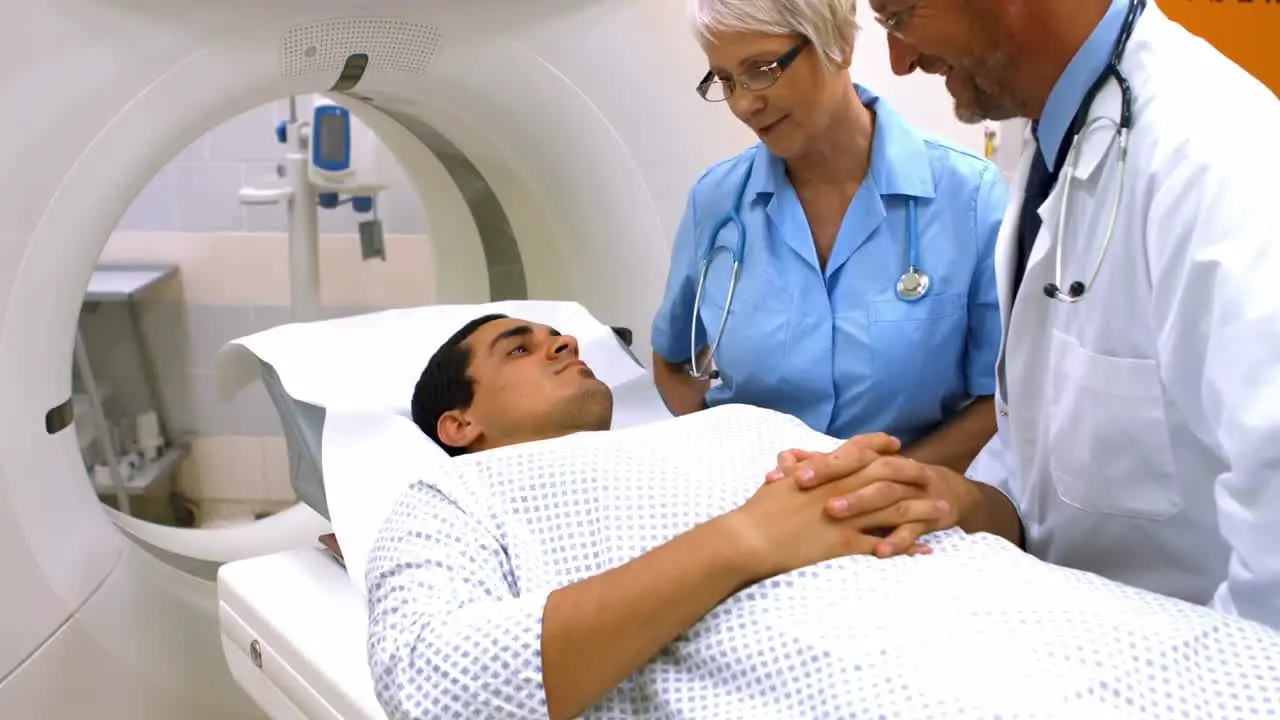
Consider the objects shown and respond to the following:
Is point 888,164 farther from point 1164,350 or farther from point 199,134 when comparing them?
point 199,134

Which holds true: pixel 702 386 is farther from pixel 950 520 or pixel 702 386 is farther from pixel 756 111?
pixel 950 520

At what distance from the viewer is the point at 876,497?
3.35 ft

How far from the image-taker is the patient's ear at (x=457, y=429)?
143cm

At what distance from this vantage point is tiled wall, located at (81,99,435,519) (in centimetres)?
281

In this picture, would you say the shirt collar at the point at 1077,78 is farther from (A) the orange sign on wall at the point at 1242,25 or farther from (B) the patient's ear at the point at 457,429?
(A) the orange sign on wall at the point at 1242,25

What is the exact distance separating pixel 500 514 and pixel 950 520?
433 millimetres

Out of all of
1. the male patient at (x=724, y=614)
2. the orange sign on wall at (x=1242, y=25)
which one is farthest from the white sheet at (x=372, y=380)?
the orange sign on wall at (x=1242, y=25)

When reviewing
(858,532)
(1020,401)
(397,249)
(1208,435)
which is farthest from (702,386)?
(397,249)

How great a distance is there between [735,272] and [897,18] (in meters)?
0.49

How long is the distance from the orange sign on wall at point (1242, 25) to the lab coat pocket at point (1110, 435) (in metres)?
1.24

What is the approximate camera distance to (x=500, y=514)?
1.07 meters

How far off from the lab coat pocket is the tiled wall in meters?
2.05

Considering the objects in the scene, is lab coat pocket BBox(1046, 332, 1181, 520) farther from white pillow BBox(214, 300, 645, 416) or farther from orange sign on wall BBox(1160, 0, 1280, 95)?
orange sign on wall BBox(1160, 0, 1280, 95)

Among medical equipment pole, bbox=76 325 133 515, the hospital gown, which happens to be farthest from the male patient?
medical equipment pole, bbox=76 325 133 515
